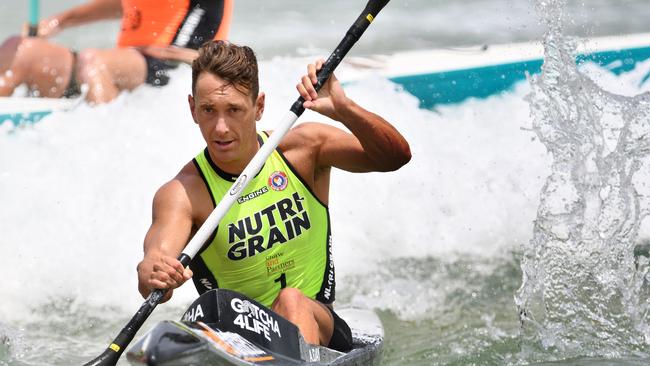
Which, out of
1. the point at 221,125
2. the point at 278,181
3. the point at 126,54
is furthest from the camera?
the point at 126,54

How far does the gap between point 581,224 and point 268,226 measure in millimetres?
1868

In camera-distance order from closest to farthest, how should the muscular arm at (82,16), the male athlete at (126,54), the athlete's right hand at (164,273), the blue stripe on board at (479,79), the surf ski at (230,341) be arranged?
the surf ski at (230,341) → the athlete's right hand at (164,273) → the male athlete at (126,54) → the blue stripe on board at (479,79) → the muscular arm at (82,16)

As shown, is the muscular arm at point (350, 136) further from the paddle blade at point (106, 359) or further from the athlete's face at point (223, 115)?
the paddle blade at point (106, 359)

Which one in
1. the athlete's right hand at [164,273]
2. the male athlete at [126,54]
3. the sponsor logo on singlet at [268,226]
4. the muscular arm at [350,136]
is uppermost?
the male athlete at [126,54]

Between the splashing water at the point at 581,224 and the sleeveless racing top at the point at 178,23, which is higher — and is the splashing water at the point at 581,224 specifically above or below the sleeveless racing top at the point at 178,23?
below

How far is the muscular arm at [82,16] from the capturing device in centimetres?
726

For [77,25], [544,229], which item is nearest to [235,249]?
[544,229]

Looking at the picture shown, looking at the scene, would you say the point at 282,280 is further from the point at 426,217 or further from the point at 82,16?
the point at 82,16

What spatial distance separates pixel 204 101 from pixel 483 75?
4.01 meters

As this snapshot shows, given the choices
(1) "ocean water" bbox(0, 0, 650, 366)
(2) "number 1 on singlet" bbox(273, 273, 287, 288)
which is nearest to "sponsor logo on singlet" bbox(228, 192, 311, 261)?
(2) "number 1 on singlet" bbox(273, 273, 287, 288)

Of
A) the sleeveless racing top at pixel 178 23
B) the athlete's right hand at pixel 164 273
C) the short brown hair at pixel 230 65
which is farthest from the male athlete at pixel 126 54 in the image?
the athlete's right hand at pixel 164 273

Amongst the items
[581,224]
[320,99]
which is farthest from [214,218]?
[581,224]

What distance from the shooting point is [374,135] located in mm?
3311

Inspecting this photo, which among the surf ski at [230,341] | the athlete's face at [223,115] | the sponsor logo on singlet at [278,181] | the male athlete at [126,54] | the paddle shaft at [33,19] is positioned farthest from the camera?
the paddle shaft at [33,19]
